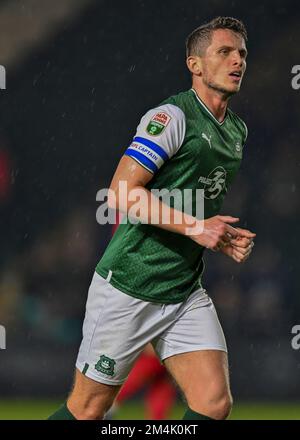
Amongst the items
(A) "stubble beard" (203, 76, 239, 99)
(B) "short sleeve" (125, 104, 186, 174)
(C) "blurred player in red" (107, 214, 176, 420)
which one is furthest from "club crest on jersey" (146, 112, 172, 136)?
(C) "blurred player in red" (107, 214, 176, 420)

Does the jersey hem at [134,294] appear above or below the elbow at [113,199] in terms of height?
below

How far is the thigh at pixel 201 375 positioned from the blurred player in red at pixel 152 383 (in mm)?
1436

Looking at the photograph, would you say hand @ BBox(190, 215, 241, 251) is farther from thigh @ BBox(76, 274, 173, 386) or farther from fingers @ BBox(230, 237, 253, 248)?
thigh @ BBox(76, 274, 173, 386)

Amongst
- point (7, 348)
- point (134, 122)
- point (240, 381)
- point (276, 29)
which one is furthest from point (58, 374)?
point (276, 29)

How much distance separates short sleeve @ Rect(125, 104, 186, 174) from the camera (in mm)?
3900

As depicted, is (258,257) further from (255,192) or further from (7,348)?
(7,348)

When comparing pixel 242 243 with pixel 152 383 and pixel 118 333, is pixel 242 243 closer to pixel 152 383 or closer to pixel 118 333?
pixel 118 333

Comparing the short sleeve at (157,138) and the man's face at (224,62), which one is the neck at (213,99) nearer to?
the man's face at (224,62)

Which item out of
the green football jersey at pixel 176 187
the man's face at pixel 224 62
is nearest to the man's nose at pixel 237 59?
the man's face at pixel 224 62

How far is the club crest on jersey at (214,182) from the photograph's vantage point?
4.13m

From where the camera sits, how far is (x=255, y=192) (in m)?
9.42

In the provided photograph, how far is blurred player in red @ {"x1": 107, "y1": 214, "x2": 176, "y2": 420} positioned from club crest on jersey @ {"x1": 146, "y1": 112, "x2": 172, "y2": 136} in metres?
1.94

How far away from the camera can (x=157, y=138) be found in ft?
12.8

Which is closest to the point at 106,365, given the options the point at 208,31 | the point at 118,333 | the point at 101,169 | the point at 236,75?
the point at 118,333
